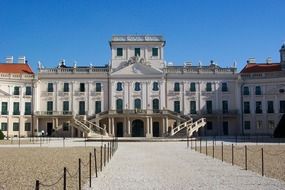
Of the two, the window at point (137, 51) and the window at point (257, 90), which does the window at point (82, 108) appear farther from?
the window at point (257, 90)

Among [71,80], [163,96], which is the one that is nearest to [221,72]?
[163,96]

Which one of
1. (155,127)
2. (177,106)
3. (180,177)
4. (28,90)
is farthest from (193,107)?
(180,177)

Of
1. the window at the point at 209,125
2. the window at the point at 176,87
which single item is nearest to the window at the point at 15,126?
the window at the point at 176,87

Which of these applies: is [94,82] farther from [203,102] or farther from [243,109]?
[243,109]

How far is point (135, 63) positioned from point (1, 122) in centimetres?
2067

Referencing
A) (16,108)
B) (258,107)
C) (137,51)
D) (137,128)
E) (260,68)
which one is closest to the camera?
(137,128)

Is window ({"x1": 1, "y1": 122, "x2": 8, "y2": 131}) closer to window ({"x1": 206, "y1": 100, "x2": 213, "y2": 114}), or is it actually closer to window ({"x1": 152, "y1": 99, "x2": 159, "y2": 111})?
window ({"x1": 152, "y1": 99, "x2": 159, "y2": 111})

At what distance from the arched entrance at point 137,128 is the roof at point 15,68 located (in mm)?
18243

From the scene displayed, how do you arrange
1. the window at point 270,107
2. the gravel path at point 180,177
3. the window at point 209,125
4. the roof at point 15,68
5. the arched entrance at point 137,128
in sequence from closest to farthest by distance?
the gravel path at point 180,177 → the arched entrance at point 137,128 → the window at point 270,107 → the window at point 209,125 → the roof at point 15,68

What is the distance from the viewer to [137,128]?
61812 mm

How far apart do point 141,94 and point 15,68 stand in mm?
20089

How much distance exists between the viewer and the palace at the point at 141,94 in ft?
204

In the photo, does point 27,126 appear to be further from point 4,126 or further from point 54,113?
point 54,113

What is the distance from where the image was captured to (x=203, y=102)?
63.9 metres
